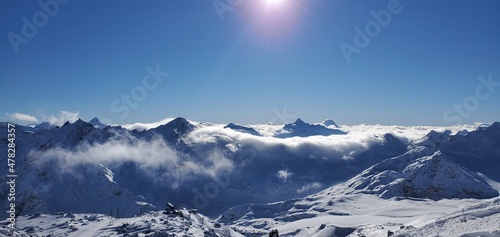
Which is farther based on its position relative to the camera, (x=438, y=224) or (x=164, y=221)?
(x=164, y=221)

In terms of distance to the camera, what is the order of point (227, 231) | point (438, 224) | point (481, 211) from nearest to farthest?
1. point (438, 224)
2. point (481, 211)
3. point (227, 231)

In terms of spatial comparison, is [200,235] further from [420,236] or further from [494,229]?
[494,229]

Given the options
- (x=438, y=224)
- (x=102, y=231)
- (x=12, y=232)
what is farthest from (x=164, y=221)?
(x=438, y=224)

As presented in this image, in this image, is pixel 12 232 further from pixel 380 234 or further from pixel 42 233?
pixel 380 234

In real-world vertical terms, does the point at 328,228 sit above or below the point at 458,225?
below

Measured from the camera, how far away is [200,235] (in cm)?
13825

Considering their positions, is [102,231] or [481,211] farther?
[102,231]

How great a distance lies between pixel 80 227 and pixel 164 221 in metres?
79.3

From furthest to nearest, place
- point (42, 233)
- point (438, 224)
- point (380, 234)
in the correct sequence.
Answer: point (42, 233) → point (380, 234) → point (438, 224)

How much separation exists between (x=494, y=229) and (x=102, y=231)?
148 m

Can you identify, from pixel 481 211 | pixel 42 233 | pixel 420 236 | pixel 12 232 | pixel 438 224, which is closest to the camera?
pixel 420 236

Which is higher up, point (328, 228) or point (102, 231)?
point (102, 231)

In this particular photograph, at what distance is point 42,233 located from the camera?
7594 inches

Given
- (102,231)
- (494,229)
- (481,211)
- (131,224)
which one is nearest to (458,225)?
(494,229)
